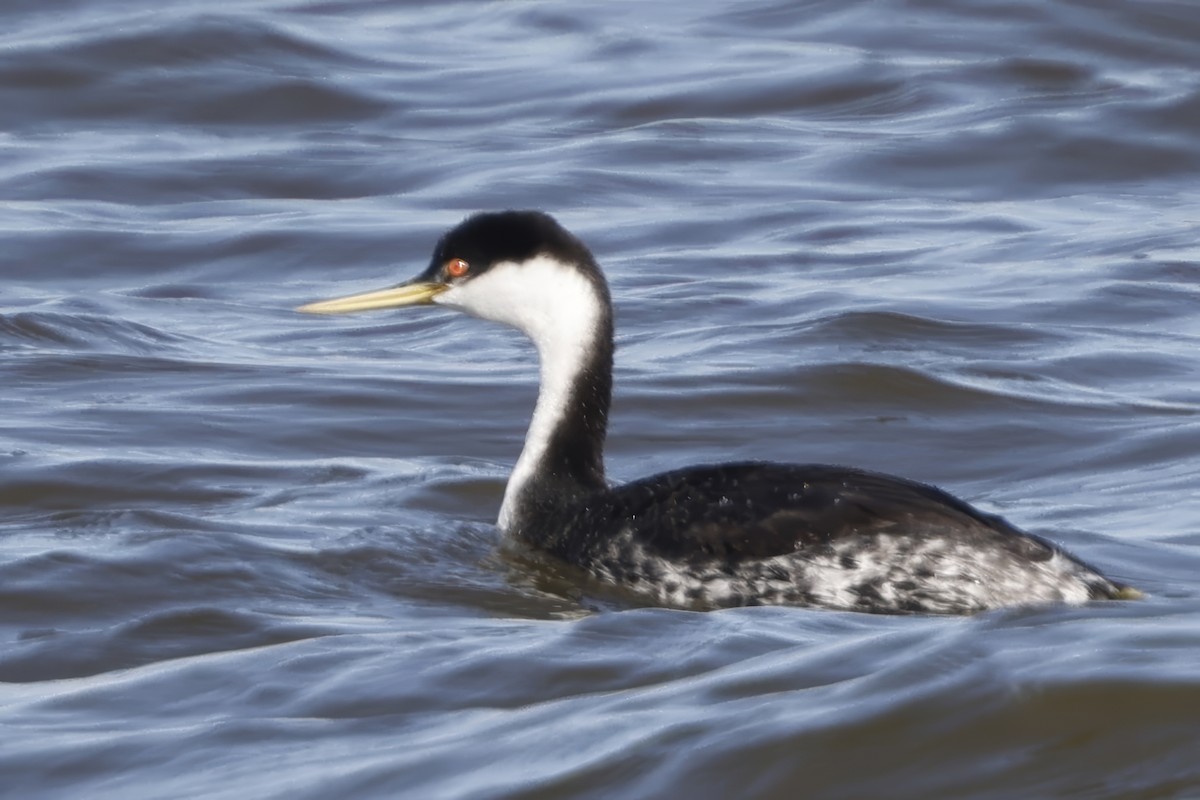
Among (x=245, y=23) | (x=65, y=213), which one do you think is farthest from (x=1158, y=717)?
(x=245, y=23)

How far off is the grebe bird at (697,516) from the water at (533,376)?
0.22 meters

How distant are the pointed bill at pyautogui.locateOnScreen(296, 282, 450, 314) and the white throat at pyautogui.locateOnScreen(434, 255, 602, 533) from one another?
0.25m

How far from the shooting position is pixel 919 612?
6680 mm

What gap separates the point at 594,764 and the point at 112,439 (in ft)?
14.8

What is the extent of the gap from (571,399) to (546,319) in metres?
0.27

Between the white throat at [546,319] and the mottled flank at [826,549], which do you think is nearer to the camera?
the mottled flank at [826,549]

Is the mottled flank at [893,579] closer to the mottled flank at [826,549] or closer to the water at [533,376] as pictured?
the mottled flank at [826,549]

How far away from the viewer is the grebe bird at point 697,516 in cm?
664

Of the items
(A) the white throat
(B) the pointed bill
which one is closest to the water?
(A) the white throat

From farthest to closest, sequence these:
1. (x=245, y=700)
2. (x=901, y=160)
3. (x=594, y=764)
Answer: (x=901, y=160)
(x=245, y=700)
(x=594, y=764)

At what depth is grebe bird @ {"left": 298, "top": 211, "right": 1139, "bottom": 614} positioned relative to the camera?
6.64m

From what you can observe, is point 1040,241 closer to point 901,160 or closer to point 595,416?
point 901,160

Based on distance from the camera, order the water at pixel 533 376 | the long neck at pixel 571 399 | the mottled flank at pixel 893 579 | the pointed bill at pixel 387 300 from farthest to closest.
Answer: the pointed bill at pixel 387 300 → the long neck at pixel 571 399 → the mottled flank at pixel 893 579 → the water at pixel 533 376

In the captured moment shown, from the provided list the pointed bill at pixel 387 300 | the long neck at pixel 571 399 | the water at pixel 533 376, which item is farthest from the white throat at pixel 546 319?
the water at pixel 533 376
